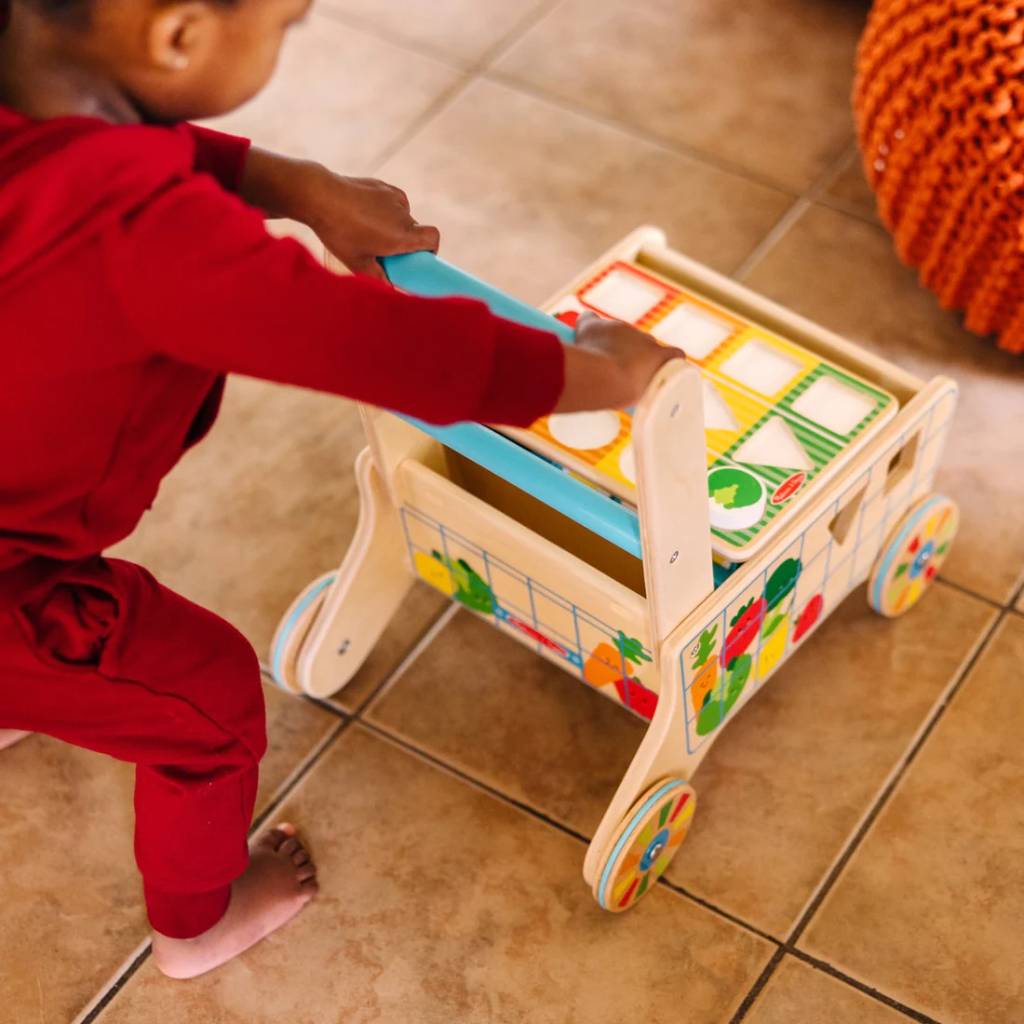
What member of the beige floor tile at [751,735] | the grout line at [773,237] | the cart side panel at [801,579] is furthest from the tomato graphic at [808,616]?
the grout line at [773,237]

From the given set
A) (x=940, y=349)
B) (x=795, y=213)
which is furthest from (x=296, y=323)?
(x=795, y=213)

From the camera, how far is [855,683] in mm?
1259

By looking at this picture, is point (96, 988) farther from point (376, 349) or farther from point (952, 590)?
point (952, 590)

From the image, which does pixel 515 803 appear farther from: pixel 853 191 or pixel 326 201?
pixel 853 191

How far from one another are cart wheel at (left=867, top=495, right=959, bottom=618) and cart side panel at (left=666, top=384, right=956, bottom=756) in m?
0.01

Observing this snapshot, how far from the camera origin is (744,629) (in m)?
1.05

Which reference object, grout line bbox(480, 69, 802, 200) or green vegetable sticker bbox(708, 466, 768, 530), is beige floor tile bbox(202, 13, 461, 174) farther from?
green vegetable sticker bbox(708, 466, 768, 530)

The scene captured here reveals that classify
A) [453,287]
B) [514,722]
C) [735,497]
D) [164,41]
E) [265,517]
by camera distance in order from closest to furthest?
[164,41] → [453,287] → [735,497] → [514,722] → [265,517]

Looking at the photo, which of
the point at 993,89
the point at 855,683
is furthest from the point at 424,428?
the point at 993,89

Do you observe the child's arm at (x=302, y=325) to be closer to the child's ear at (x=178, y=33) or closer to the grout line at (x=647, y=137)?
the child's ear at (x=178, y=33)

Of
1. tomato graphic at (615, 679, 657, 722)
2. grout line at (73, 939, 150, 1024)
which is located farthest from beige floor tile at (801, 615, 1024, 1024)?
grout line at (73, 939, 150, 1024)

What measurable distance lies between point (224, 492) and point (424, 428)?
531 millimetres

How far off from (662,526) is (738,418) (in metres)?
0.23

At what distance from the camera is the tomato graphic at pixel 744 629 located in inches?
40.4
